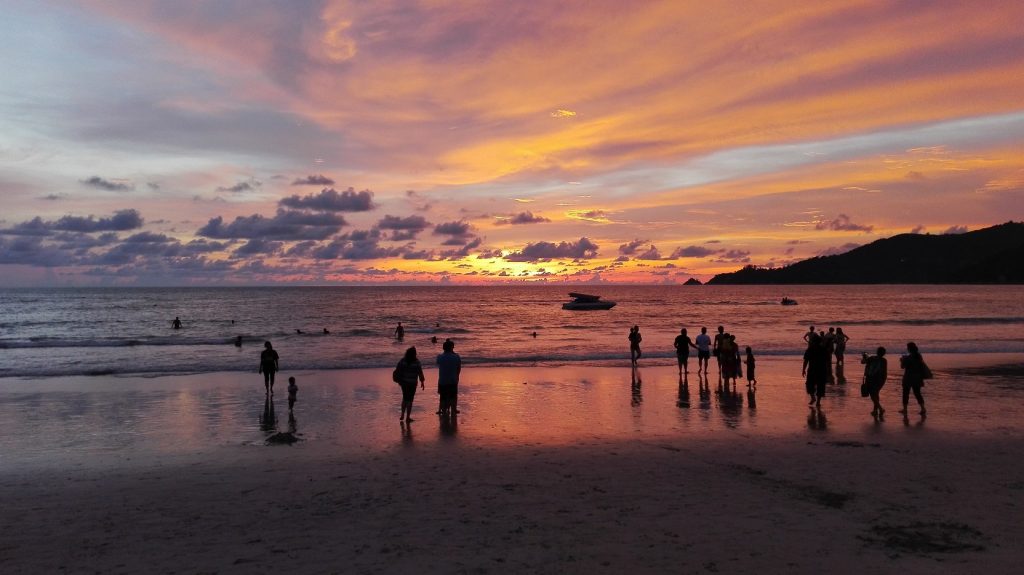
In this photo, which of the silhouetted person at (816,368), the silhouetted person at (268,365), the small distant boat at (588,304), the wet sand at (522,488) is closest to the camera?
the wet sand at (522,488)

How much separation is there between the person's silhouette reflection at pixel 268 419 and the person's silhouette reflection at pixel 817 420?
12.3 m

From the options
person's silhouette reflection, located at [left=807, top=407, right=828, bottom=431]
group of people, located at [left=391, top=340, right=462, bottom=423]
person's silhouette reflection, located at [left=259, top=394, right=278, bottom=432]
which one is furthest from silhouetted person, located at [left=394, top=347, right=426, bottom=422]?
person's silhouette reflection, located at [left=807, top=407, right=828, bottom=431]

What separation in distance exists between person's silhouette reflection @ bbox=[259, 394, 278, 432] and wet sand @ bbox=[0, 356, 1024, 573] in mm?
172

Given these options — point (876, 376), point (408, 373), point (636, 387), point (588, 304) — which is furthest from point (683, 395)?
point (588, 304)

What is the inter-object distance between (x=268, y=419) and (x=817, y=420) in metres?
13.5

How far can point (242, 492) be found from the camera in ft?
31.9

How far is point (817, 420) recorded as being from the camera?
14938 millimetres

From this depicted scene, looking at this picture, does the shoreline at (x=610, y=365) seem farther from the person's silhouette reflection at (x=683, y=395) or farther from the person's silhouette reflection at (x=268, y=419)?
the person's silhouette reflection at (x=268, y=419)

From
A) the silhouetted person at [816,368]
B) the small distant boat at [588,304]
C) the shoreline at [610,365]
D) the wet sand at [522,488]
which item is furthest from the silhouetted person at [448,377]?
the small distant boat at [588,304]

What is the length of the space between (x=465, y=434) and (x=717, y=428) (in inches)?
222

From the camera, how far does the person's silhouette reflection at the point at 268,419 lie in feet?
49.0

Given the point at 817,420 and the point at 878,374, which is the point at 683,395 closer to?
the point at 817,420

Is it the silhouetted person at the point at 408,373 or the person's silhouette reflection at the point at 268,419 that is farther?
the silhouetted person at the point at 408,373

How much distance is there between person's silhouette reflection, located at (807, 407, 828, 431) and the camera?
1411 centimetres
